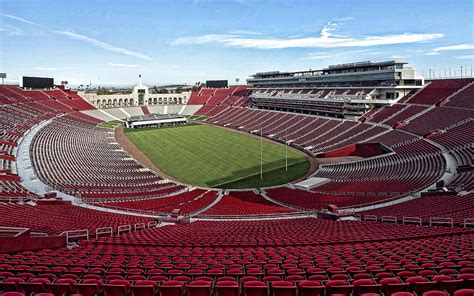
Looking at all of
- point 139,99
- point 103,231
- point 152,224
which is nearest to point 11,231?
point 103,231

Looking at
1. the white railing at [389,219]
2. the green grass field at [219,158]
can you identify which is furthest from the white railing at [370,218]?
the green grass field at [219,158]

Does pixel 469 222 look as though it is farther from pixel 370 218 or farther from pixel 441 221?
pixel 370 218

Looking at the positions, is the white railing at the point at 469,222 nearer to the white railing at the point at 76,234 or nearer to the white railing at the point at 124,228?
the white railing at the point at 124,228

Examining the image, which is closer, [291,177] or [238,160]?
[291,177]

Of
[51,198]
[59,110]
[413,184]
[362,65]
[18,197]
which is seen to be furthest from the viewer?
[59,110]

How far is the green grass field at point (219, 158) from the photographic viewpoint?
44.7m

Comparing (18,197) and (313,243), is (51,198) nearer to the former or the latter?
(18,197)

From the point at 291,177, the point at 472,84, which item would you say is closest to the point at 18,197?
the point at 291,177

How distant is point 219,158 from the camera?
55406 millimetres

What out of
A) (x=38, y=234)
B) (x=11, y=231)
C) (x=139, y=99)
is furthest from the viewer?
(x=139, y=99)

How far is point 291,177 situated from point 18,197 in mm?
30867

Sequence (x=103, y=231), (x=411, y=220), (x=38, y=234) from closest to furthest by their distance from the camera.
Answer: (x=38, y=234)
(x=103, y=231)
(x=411, y=220)

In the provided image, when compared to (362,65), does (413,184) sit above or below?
below

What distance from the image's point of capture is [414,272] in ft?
26.0
